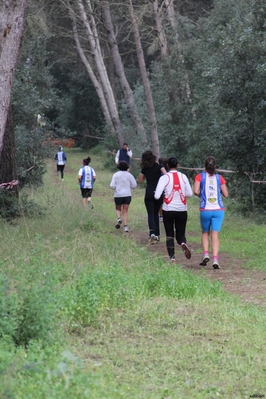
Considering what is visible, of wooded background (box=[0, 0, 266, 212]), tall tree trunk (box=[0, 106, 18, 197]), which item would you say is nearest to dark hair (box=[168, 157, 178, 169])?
wooded background (box=[0, 0, 266, 212])

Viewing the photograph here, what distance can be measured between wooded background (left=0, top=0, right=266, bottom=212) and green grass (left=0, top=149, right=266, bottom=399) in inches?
109

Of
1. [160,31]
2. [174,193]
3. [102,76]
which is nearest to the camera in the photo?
[174,193]

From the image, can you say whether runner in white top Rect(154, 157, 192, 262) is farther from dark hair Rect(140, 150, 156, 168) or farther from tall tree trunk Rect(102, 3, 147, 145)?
tall tree trunk Rect(102, 3, 147, 145)

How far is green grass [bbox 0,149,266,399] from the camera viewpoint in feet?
19.6

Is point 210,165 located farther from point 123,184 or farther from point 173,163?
point 123,184

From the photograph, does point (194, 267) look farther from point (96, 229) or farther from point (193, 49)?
point (193, 49)

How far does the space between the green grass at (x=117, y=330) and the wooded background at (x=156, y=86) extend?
9.06 ft

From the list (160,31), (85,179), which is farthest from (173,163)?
(160,31)

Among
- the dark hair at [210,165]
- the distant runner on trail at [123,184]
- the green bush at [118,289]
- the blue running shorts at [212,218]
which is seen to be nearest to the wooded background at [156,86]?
the distant runner on trail at [123,184]

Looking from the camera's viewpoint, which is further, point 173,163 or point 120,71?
point 120,71

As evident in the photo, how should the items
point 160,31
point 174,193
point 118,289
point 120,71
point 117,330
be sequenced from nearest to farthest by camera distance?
1. point 117,330
2. point 118,289
3. point 174,193
4. point 160,31
5. point 120,71

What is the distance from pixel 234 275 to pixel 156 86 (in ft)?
87.2

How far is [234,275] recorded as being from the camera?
12320 millimetres

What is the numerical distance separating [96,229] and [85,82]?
41.2 m
